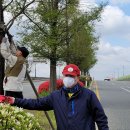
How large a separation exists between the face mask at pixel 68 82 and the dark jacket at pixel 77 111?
12 cm

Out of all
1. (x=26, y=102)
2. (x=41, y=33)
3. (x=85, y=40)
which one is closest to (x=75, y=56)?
(x=85, y=40)

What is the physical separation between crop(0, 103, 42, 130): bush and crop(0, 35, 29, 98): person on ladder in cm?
312

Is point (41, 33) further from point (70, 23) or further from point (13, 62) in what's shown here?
point (13, 62)

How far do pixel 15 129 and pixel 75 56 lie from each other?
1934 cm

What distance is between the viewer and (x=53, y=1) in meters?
20.2

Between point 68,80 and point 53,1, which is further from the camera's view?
point 53,1

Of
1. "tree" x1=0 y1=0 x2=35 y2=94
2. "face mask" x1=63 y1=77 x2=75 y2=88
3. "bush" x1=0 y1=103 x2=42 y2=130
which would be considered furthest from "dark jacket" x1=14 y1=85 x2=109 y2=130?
"tree" x1=0 y1=0 x2=35 y2=94

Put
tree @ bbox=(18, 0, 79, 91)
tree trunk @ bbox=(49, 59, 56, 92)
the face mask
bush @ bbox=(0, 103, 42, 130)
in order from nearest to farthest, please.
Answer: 1. bush @ bbox=(0, 103, 42, 130)
2. the face mask
3. tree @ bbox=(18, 0, 79, 91)
4. tree trunk @ bbox=(49, 59, 56, 92)

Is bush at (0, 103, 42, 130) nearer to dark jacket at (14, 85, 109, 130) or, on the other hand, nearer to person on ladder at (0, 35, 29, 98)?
dark jacket at (14, 85, 109, 130)

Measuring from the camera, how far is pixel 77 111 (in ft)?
21.6

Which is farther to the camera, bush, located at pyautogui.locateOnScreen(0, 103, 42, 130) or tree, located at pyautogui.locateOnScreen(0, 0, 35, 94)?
tree, located at pyautogui.locateOnScreen(0, 0, 35, 94)

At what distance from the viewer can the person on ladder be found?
30.9 feet

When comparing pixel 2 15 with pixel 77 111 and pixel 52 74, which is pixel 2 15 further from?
pixel 52 74

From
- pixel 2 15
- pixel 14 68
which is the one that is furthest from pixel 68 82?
pixel 2 15
